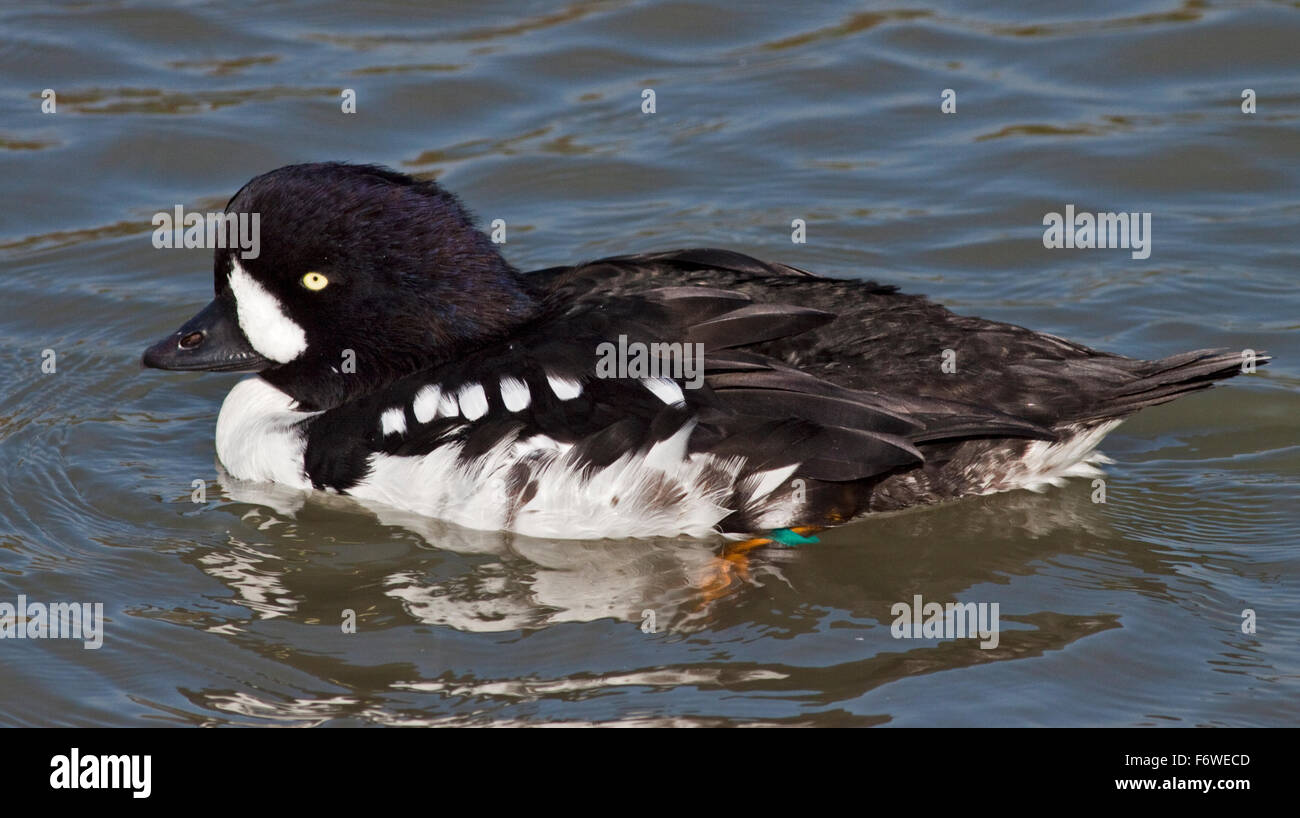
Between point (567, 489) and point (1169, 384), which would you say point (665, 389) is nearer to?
point (567, 489)

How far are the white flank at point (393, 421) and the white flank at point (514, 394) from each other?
477 millimetres

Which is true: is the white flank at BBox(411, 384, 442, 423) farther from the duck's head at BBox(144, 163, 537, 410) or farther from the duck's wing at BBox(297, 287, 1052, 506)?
the duck's head at BBox(144, 163, 537, 410)

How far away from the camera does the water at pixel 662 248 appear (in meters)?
5.98

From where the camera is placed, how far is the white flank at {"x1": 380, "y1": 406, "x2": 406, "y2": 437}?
6.84m

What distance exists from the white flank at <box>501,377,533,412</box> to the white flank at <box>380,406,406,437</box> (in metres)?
0.48

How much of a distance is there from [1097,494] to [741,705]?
7.74ft

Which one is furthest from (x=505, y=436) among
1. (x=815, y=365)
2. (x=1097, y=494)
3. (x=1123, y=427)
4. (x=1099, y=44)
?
(x=1099, y=44)

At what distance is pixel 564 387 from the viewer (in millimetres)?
6551

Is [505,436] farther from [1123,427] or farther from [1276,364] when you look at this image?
[1276,364]

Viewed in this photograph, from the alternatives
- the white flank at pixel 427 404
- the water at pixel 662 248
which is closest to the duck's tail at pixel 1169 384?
the water at pixel 662 248

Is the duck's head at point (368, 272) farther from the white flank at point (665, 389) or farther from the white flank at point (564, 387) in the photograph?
the white flank at point (665, 389)

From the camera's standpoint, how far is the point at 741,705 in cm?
574

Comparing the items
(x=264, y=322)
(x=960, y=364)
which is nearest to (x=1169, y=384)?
(x=960, y=364)

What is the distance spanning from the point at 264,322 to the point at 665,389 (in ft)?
6.44
